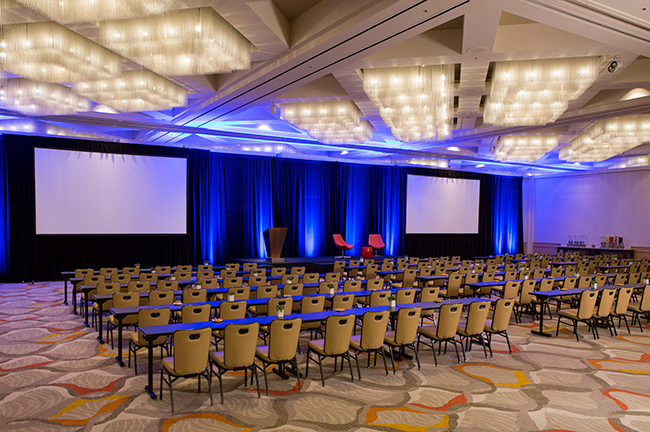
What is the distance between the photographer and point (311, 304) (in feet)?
22.8

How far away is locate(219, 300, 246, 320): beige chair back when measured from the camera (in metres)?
6.20

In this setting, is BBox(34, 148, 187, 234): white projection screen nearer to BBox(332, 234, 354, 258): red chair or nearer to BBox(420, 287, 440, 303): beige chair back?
BBox(332, 234, 354, 258): red chair

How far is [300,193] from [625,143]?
11.3m

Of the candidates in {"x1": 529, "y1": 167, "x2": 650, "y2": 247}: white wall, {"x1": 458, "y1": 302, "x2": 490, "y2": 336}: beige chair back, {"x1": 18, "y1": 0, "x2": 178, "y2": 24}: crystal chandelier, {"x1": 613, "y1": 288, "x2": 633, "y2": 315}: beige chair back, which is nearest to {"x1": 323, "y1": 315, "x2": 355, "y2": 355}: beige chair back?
{"x1": 458, "y1": 302, "x2": 490, "y2": 336}: beige chair back

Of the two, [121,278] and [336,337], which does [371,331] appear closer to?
[336,337]

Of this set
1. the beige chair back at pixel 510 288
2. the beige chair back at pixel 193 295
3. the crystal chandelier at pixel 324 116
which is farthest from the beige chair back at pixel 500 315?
the crystal chandelier at pixel 324 116

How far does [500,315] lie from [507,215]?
65.4ft

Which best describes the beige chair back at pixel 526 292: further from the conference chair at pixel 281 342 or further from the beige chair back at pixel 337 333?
the conference chair at pixel 281 342

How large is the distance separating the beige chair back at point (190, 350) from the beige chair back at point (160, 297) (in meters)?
2.81

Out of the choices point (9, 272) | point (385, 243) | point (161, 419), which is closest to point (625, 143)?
point (385, 243)

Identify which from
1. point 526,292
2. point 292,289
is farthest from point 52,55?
point 526,292

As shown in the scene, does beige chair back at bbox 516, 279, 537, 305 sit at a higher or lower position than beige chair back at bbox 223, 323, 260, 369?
lower

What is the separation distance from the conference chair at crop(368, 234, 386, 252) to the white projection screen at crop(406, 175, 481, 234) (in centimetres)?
224

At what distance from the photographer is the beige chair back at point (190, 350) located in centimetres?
454
